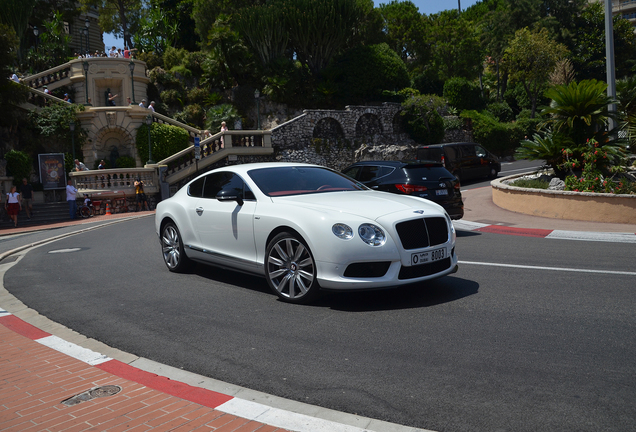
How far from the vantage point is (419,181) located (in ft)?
36.2

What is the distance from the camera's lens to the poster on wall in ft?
95.6

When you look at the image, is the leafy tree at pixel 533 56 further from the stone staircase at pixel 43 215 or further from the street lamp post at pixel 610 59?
the stone staircase at pixel 43 215

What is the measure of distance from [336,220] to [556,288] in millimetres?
2991

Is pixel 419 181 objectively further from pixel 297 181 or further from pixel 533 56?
pixel 533 56

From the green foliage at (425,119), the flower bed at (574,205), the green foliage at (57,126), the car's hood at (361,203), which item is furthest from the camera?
the green foliage at (425,119)

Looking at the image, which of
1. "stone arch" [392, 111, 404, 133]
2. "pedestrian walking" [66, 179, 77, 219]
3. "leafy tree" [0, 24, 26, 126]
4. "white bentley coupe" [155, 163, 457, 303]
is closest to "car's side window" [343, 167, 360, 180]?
"white bentley coupe" [155, 163, 457, 303]

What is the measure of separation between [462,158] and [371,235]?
804 inches

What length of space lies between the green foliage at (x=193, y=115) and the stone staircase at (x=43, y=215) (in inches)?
646

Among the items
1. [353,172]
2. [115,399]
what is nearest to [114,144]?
[353,172]

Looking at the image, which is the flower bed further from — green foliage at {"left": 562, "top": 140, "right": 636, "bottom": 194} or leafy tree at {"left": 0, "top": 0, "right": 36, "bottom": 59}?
leafy tree at {"left": 0, "top": 0, "right": 36, "bottom": 59}

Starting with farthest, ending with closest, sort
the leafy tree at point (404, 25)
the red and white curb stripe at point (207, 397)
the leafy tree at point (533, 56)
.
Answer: the leafy tree at point (404, 25)
the leafy tree at point (533, 56)
the red and white curb stripe at point (207, 397)

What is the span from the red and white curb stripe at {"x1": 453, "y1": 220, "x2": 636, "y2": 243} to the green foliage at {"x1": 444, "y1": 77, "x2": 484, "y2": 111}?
114ft

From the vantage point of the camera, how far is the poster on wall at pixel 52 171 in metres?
29.1

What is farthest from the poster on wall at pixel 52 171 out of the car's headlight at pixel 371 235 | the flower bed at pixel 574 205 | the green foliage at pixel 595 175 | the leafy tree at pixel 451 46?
the leafy tree at pixel 451 46
